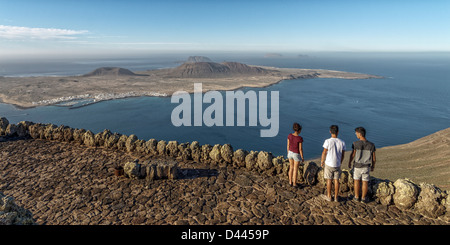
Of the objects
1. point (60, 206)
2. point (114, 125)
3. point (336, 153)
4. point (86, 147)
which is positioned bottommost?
point (114, 125)

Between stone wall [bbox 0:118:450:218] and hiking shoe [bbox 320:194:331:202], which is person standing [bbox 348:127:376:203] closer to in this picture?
stone wall [bbox 0:118:450:218]

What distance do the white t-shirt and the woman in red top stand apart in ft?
2.20

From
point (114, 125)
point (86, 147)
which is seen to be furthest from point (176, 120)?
point (86, 147)

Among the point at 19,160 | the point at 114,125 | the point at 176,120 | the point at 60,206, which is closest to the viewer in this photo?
the point at 60,206

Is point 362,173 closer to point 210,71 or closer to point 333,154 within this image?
point 333,154

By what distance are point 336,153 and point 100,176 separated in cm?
724

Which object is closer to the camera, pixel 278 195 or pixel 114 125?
pixel 278 195

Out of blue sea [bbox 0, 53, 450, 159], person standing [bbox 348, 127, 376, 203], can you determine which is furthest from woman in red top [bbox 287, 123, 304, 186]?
blue sea [bbox 0, 53, 450, 159]

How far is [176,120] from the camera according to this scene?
46188mm

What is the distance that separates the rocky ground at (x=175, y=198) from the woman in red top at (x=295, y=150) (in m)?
0.47

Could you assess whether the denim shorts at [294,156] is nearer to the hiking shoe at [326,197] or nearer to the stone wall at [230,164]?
the stone wall at [230,164]

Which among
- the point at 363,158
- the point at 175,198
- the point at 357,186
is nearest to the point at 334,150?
the point at 363,158
